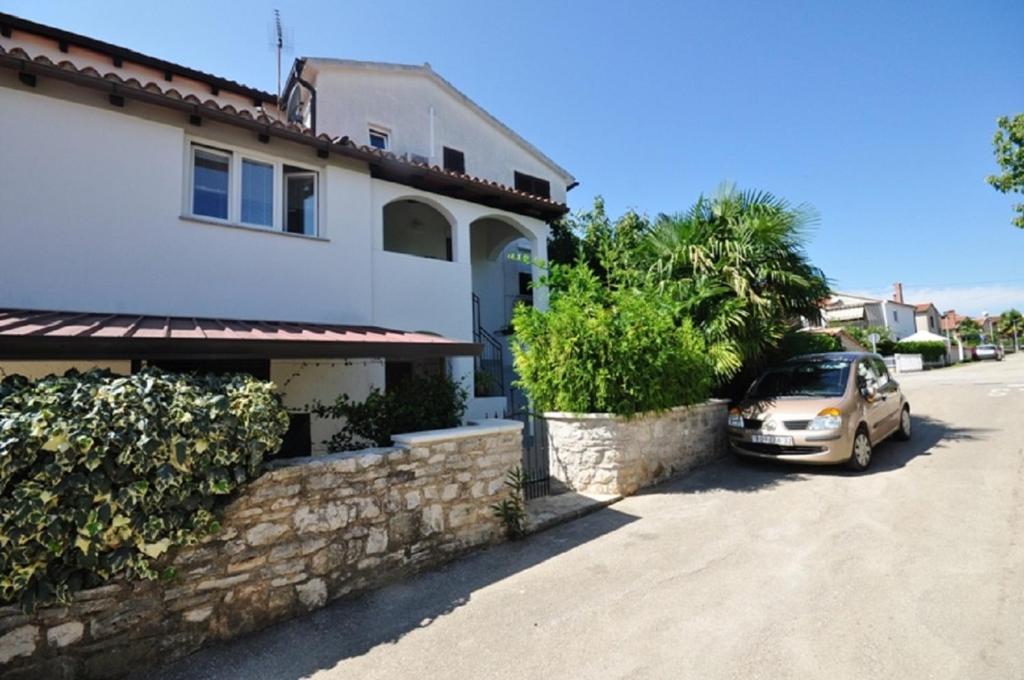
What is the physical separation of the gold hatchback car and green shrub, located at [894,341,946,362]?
35.1 metres

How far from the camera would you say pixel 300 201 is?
8.09 m

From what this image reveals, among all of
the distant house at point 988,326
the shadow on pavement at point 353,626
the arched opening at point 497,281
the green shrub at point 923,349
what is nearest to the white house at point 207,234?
the arched opening at point 497,281

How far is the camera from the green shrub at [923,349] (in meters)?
36.0

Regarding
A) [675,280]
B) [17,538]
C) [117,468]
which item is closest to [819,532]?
[675,280]

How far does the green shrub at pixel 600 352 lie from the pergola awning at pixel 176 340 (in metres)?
1.36

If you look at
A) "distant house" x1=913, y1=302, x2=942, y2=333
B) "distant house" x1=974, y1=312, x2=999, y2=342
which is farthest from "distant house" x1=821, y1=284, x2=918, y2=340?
"distant house" x1=974, y1=312, x2=999, y2=342

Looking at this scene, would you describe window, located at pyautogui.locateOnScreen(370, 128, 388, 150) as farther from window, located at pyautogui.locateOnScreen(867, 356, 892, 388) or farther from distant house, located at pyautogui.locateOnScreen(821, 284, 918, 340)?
distant house, located at pyautogui.locateOnScreen(821, 284, 918, 340)

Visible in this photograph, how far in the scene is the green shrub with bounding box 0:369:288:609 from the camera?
276cm

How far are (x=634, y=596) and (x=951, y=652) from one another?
2067 mm

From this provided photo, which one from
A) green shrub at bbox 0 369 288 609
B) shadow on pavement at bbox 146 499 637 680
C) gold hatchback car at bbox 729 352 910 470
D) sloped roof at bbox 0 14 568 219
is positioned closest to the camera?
green shrub at bbox 0 369 288 609

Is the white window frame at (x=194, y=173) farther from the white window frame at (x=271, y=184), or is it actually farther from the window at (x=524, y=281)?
the window at (x=524, y=281)

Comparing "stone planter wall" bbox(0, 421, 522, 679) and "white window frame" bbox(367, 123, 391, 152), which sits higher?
"white window frame" bbox(367, 123, 391, 152)

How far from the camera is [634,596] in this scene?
396 cm

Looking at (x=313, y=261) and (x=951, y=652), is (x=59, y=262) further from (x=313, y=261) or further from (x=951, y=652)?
(x=951, y=652)
